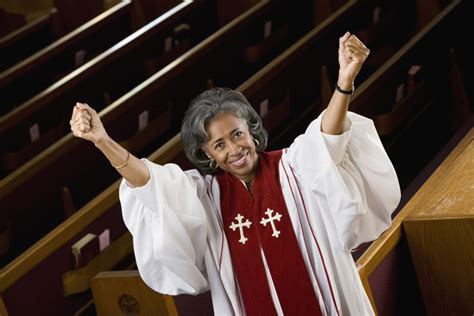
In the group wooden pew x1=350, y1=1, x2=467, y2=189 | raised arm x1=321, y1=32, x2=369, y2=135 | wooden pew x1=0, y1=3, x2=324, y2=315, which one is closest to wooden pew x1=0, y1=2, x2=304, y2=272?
wooden pew x1=0, y1=3, x2=324, y2=315

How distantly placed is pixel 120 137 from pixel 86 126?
2721mm

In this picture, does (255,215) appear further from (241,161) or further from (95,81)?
(95,81)

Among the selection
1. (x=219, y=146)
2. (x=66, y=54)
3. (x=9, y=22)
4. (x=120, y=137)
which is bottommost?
(x=9, y=22)

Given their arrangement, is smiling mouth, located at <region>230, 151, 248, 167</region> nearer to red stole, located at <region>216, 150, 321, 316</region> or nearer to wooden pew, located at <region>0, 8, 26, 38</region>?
red stole, located at <region>216, 150, 321, 316</region>

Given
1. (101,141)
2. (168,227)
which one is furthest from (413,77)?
(101,141)

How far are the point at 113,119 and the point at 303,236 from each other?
103 inches

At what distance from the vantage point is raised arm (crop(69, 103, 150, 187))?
2400 mm

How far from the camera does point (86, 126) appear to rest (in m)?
2.40

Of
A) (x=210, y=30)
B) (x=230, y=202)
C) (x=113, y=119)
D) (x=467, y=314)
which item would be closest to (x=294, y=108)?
(x=113, y=119)

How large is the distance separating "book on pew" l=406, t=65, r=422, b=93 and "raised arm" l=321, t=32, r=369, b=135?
2.68 metres

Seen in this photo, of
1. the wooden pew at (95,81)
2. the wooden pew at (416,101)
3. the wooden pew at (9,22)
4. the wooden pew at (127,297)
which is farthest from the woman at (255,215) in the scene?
the wooden pew at (9,22)

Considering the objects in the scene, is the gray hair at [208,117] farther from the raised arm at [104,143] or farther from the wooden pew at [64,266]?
the wooden pew at [64,266]

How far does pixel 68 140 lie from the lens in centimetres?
479

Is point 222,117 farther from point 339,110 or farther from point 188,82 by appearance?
point 188,82
